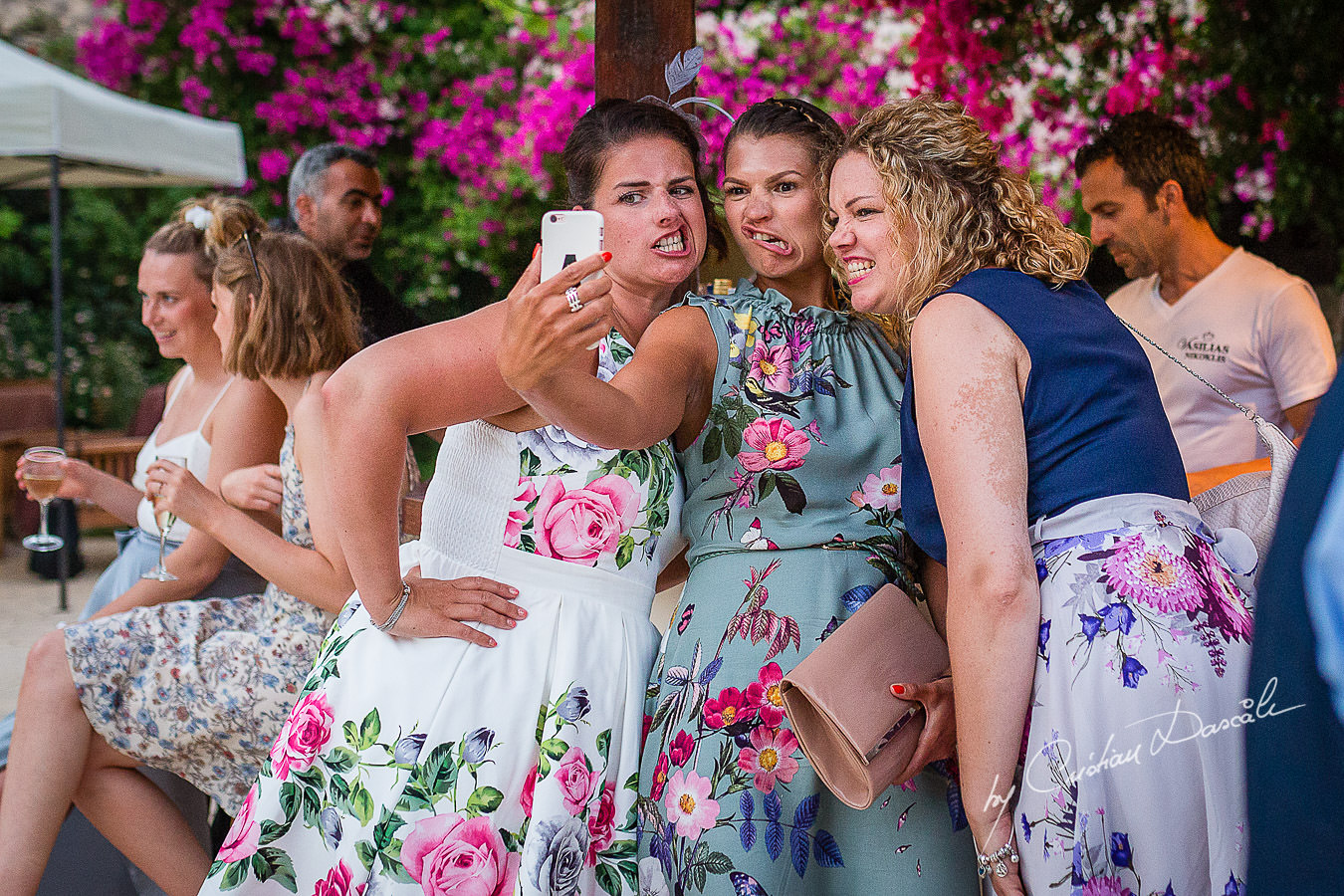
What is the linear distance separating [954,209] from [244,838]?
1564 millimetres

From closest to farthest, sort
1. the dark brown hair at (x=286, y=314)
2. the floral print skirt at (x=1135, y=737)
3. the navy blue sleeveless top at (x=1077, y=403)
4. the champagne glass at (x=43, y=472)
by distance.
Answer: the floral print skirt at (x=1135, y=737)
the navy blue sleeveless top at (x=1077, y=403)
the dark brown hair at (x=286, y=314)
the champagne glass at (x=43, y=472)

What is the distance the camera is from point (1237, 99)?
4.65 meters

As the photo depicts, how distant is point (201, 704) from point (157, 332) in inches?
57.0

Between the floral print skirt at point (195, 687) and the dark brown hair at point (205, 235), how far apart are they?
1260mm

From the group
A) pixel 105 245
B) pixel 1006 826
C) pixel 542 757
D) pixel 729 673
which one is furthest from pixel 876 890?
pixel 105 245

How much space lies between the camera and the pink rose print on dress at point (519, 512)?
187 centimetres

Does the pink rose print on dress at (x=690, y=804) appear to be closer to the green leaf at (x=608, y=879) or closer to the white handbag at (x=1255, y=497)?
the green leaf at (x=608, y=879)

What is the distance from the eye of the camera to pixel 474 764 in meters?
1.79

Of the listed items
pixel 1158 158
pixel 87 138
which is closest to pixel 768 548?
pixel 1158 158

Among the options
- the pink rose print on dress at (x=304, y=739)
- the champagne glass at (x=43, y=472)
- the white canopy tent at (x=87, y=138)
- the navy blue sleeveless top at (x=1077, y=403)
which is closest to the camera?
the navy blue sleeveless top at (x=1077, y=403)

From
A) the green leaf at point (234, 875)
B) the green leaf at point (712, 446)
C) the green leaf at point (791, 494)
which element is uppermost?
the green leaf at point (712, 446)

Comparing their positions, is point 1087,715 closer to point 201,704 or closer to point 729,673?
point 729,673

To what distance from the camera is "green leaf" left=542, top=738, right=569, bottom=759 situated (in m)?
1.78

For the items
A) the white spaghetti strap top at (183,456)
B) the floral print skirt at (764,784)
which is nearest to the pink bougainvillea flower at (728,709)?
the floral print skirt at (764,784)
